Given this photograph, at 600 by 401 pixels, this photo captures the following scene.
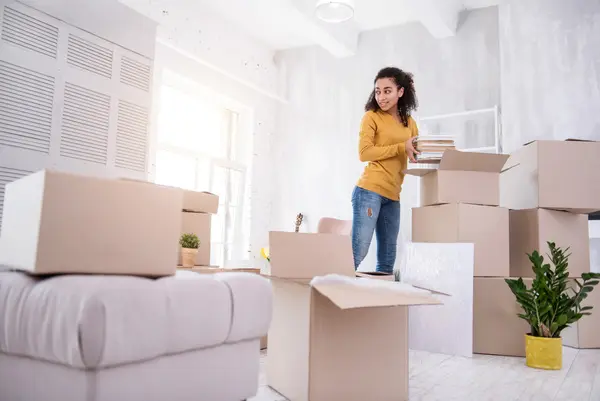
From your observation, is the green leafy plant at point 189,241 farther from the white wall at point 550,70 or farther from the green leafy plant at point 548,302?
the white wall at point 550,70

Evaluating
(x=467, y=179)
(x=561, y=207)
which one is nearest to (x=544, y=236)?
(x=561, y=207)

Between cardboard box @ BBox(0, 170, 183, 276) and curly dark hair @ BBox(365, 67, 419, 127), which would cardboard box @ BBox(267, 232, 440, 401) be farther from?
A: curly dark hair @ BBox(365, 67, 419, 127)

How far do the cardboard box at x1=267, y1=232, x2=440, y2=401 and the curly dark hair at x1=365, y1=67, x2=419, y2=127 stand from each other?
1179mm

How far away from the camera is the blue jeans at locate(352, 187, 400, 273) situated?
221 centimetres

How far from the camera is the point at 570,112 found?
364 centimetres

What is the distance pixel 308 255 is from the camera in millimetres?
1460

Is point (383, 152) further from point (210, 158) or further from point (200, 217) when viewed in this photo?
point (210, 158)

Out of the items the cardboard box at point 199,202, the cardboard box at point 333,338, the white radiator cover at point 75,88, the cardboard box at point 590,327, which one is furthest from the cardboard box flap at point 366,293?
the white radiator cover at point 75,88

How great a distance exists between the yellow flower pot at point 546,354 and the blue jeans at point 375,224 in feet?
2.18

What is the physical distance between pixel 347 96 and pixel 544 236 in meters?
2.94

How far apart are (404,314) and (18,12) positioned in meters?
2.54

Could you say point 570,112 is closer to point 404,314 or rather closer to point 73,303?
point 404,314

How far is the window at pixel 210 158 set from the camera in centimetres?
432

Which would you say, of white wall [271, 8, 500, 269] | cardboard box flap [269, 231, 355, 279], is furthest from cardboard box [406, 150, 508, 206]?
white wall [271, 8, 500, 269]
